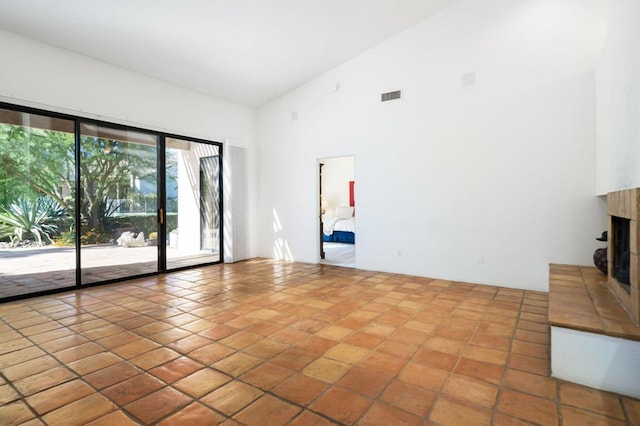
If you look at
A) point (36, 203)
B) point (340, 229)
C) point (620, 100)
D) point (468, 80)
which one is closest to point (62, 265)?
point (36, 203)

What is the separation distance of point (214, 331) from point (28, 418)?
4.46 ft

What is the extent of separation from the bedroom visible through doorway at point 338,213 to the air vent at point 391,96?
5.76ft

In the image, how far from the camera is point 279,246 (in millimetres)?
6785

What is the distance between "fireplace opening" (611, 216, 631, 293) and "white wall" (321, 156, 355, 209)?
25.6 feet

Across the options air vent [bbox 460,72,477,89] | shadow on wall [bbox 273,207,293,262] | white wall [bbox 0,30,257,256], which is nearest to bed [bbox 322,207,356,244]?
shadow on wall [bbox 273,207,293,262]

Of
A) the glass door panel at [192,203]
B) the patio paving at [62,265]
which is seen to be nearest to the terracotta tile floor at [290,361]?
the patio paving at [62,265]

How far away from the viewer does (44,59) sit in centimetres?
400

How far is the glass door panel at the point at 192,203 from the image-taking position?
568 cm

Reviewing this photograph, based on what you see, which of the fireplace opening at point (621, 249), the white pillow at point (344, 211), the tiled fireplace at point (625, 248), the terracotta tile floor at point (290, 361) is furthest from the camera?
the white pillow at point (344, 211)

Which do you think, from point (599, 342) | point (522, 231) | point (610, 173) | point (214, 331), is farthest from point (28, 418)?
point (522, 231)

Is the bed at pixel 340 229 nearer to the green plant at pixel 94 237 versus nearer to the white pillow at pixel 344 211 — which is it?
the white pillow at pixel 344 211

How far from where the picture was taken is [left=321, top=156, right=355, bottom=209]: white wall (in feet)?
34.3

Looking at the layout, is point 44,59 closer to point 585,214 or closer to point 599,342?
point 599,342

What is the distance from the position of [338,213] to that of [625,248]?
728 centimetres
